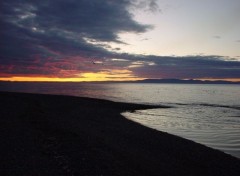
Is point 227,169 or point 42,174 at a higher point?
point 42,174

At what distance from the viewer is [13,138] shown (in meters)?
16.7

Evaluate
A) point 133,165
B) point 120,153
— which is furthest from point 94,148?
point 133,165

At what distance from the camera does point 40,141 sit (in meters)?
16.5

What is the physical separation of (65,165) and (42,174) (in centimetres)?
152

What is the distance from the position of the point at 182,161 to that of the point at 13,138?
36.8 ft

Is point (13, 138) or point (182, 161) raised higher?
point (13, 138)

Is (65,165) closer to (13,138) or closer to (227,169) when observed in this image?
(13,138)

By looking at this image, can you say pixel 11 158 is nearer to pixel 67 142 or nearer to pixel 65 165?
pixel 65 165

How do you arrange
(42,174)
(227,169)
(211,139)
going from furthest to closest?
(211,139), (227,169), (42,174)

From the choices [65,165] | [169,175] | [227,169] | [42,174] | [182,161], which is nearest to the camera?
[42,174]

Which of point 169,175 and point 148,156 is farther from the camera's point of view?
point 148,156

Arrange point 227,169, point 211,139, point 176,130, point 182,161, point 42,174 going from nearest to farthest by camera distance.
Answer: point 42,174 → point 227,169 → point 182,161 → point 211,139 → point 176,130

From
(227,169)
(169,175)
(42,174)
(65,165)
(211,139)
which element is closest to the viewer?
(42,174)

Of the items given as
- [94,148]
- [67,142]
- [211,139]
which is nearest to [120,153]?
[94,148]
